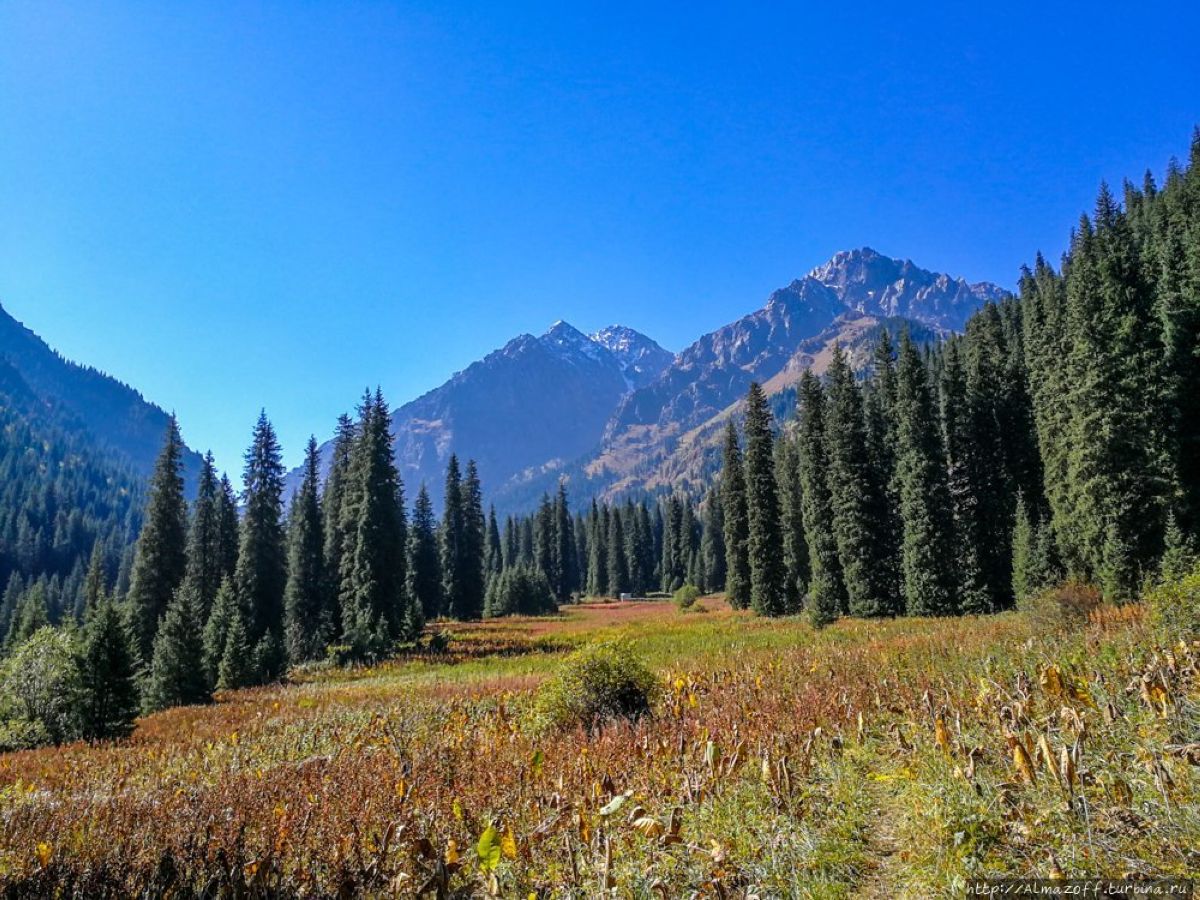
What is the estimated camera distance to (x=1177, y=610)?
8.50 meters

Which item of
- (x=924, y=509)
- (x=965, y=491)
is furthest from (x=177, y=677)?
(x=965, y=491)

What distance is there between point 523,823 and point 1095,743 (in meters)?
4.70

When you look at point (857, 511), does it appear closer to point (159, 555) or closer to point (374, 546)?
point (374, 546)

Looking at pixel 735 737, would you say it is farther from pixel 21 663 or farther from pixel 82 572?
pixel 82 572

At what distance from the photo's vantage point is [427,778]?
23.3 ft

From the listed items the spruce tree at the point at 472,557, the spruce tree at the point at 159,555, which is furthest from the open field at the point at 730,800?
the spruce tree at the point at 472,557

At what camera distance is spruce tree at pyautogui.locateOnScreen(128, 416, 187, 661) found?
131 feet

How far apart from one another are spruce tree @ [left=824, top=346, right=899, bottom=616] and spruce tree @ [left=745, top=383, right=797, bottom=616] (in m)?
4.74

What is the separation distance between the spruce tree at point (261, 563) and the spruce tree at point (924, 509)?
126 feet

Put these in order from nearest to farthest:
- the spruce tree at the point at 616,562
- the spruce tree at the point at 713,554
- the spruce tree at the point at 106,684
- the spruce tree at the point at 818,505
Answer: the spruce tree at the point at 106,684 < the spruce tree at the point at 818,505 < the spruce tree at the point at 713,554 < the spruce tree at the point at 616,562

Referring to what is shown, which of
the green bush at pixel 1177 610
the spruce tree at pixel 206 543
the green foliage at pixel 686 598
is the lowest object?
the green foliage at pixel 686 598

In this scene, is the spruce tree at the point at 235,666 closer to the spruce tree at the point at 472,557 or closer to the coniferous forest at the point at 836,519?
the coniferous forest at the point at 836,519

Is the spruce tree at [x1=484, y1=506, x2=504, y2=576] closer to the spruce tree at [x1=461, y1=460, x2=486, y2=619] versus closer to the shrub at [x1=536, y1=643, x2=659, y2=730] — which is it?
the spruce tree at [x1=461, y1=460, x2=486, y2=619]

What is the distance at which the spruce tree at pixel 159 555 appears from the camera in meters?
39.9
